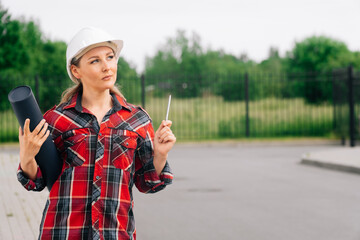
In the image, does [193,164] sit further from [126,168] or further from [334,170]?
[126,168]

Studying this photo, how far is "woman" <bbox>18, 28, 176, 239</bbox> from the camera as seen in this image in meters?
2.39

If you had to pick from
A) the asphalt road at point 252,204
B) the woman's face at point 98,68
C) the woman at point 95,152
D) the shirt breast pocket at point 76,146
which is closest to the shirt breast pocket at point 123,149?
the woman at point 95,152

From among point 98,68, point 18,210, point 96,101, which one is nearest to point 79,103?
point 96,101

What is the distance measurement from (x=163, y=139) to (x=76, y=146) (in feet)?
1.20

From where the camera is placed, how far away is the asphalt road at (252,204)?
627 cm

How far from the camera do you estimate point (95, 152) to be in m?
2.45

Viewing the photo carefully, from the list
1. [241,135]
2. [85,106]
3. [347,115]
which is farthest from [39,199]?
[241,135]

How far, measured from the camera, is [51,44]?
1806 inches

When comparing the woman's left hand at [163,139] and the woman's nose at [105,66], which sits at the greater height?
the woman's nose at [105,66]

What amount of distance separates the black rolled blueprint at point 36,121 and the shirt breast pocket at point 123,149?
0.23 m

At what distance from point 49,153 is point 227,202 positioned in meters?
5.99

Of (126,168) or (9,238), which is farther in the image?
(9,238)

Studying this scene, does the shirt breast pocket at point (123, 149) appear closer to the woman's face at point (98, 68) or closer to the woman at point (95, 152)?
the woman at point (95, 152)

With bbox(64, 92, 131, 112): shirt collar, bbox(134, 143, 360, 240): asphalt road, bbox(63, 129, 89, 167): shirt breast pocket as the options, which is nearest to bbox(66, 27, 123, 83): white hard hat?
bbox(64, 92, 131, 112): shirt collar
